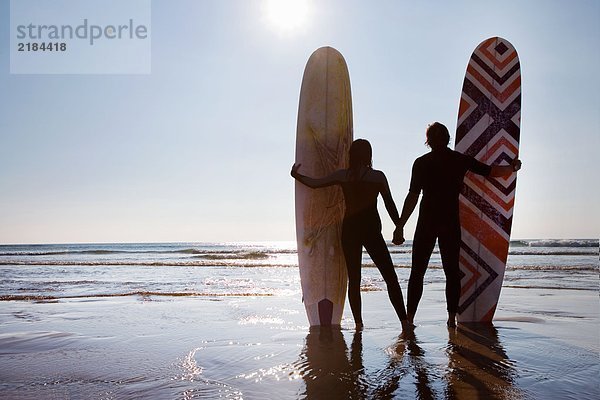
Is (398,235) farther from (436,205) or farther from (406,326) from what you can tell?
(406,326)

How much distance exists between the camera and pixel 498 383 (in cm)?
230

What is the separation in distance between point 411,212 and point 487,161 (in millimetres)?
1250

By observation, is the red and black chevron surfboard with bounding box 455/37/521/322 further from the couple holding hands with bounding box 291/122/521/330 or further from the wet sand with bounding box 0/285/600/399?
the couple holding hands with bounding box 291/122/521/330

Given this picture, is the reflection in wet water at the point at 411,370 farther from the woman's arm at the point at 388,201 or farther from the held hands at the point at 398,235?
the woman's arm at the point at 388,201

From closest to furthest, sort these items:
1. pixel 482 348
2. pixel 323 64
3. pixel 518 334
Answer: pixel 482 348
pixel 518 334
pixel 323 64

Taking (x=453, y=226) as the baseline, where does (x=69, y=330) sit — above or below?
below

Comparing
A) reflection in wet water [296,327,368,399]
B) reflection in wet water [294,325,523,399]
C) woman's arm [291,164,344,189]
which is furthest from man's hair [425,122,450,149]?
reflection in wet water [296,327,368,399]

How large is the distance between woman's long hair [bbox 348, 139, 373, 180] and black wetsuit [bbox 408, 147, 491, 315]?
17.1 inches

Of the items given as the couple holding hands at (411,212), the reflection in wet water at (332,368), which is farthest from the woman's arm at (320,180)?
the reflection in wet water at (332,368)

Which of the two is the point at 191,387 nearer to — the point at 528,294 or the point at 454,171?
the point at 454,171

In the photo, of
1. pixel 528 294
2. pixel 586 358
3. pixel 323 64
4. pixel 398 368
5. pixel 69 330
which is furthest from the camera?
pixel 528 294

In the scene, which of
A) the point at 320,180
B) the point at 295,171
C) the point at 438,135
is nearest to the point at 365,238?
the point at 320,180

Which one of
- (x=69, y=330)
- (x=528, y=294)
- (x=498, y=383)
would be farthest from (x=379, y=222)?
(x=528, y=294)

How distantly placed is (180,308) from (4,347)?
2244 millimetres
